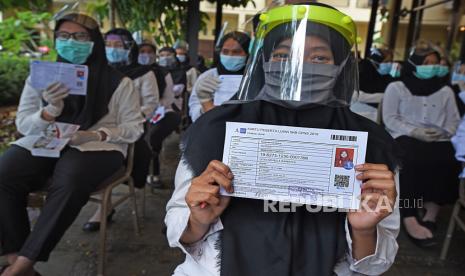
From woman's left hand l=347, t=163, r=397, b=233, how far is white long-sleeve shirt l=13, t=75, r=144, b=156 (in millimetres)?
1754

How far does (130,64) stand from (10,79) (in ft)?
14.6

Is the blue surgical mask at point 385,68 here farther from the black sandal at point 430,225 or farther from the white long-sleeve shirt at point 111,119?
the white long-sleeve shirt at point 111,119

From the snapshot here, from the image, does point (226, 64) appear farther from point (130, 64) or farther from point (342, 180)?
point (342, 180)

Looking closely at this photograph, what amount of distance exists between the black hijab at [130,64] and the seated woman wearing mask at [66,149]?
3.43 ft

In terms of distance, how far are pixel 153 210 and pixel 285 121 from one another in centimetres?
247

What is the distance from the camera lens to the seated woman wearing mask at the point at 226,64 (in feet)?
9.46

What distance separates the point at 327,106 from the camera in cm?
117

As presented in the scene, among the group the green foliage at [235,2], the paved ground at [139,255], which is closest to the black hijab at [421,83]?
the paved ground at [139,255]

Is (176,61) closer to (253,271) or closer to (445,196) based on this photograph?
(445,196)

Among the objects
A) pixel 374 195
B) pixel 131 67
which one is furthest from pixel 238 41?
pixel 374 195

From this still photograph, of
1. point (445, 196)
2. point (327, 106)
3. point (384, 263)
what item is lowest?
point (445, 196)

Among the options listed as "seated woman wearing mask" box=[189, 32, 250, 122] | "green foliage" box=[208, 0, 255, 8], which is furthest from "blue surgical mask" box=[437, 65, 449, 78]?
"green foliage" box=[208, 0, 255, 8]

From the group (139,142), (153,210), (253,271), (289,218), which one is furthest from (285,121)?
(153,210)

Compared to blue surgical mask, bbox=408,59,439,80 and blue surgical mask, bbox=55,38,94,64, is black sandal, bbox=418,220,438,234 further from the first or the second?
blue surgical mask, bbox=55,38,94,64
